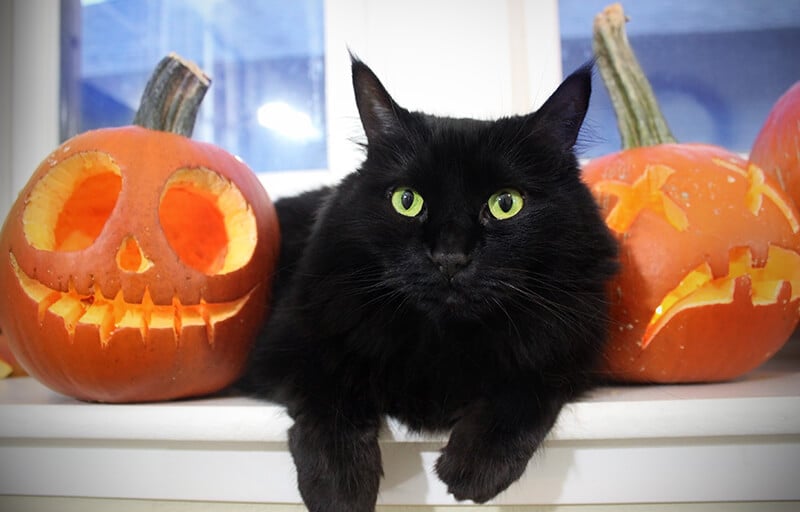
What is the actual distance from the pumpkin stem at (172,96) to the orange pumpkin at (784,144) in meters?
1.37

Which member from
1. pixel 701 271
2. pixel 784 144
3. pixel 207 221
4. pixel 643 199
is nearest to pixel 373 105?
pixel 207 221

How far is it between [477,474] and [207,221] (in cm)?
81

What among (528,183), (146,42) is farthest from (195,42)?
(528,183)

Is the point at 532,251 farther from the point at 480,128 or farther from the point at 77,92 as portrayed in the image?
the point at 77,92

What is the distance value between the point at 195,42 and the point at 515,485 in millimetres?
1695

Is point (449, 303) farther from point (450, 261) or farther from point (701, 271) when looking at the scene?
point (701, 271)

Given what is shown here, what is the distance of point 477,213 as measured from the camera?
87 cm

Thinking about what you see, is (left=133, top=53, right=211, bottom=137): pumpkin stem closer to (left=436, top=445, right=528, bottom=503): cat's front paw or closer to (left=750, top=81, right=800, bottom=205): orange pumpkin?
(left=436, top=445, right=528, bottom=503): cat's front paw

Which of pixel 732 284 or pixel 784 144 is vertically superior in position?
pixel 784 144

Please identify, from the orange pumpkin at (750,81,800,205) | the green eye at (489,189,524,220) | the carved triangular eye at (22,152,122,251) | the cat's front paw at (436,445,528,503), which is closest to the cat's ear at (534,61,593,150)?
the green eye at (489,189,524,220)

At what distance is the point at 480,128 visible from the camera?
96cm

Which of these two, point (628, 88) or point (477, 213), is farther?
point (628, 88)

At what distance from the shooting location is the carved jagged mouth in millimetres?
975

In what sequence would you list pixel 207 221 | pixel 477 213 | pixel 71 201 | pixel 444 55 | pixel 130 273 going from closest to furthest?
pixel 477 213 → pixel 130 273 → pixel 71 201 → pixel 207 221 → pixel 444 55
